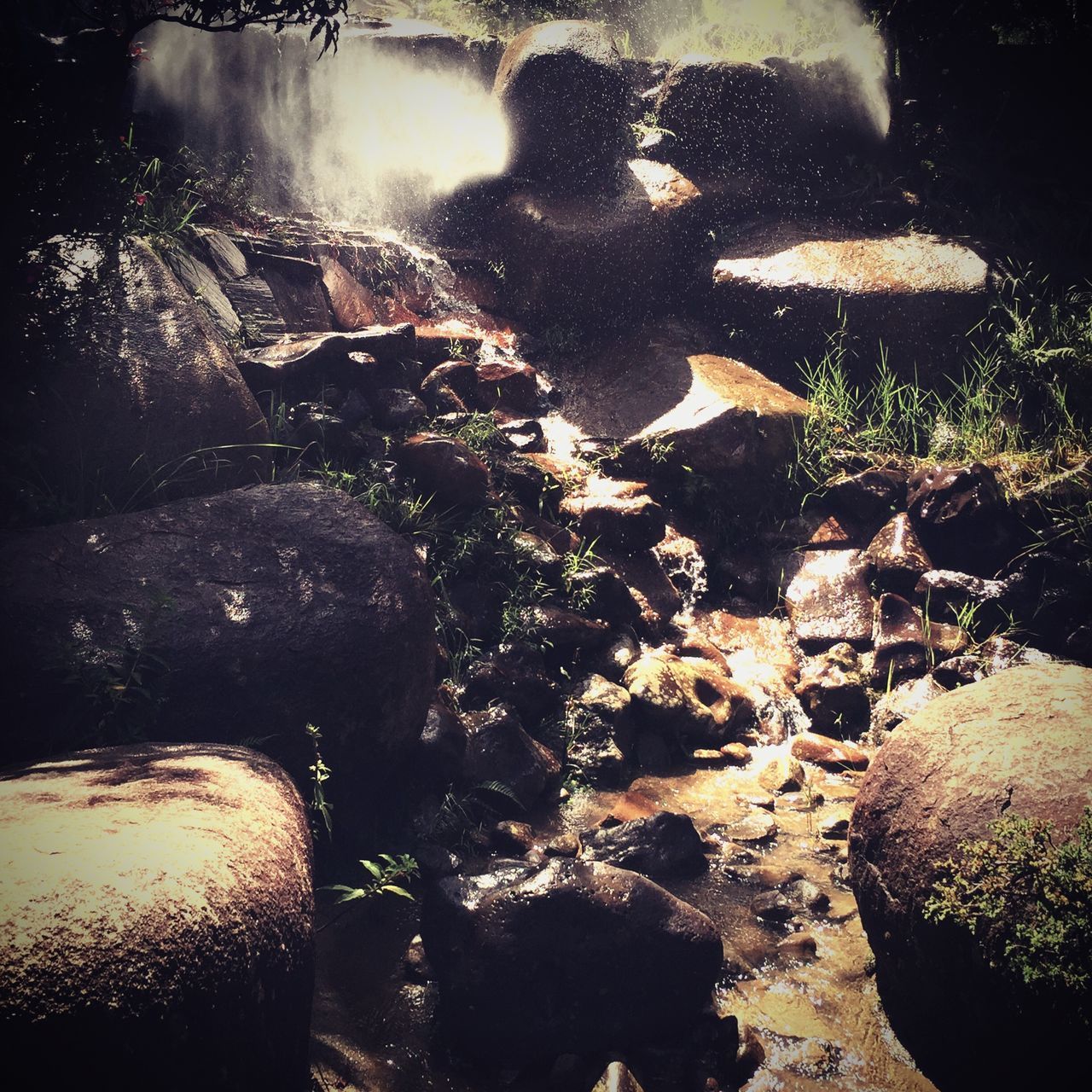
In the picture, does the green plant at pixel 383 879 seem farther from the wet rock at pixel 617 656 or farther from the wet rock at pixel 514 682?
the wet rock at pixel 617 656

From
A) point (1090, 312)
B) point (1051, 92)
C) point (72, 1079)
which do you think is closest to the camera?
point (72, 1079)

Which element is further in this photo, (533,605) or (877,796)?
(533,605)

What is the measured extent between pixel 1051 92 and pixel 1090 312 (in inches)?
116

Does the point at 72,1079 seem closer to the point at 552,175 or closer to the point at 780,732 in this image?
the point at 780,732

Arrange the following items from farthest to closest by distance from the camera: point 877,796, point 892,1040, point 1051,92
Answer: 1. point 1051,92
2. point 877,796
3. point 892,1040

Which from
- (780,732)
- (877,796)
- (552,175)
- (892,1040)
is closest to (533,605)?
(780,732)

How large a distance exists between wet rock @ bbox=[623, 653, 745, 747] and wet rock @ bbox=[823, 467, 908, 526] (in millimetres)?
2317

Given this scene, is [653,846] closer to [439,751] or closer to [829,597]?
[439,751]

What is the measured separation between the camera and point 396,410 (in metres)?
6.65

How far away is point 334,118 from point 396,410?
197 inches

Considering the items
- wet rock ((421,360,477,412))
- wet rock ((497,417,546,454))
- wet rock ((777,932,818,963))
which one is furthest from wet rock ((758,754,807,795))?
wet rock ((421,360,477,412))

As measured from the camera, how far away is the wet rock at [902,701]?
5773 mm

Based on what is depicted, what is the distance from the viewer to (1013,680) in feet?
12.4

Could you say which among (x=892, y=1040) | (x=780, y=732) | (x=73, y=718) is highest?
(x=73, y=718)
